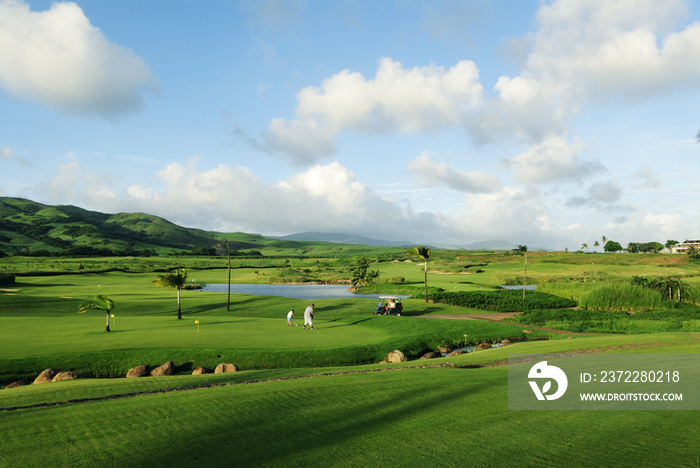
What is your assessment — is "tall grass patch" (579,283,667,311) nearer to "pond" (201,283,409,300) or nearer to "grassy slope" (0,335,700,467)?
"pond" (201,283,409,300)

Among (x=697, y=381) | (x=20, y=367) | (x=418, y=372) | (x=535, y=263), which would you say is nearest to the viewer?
(x=697, y=381)

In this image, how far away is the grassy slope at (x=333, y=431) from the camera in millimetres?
5980

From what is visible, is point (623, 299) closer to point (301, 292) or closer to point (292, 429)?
point (292, 429)

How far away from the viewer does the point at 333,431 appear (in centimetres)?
711

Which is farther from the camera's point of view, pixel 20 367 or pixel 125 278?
pixel 125 278

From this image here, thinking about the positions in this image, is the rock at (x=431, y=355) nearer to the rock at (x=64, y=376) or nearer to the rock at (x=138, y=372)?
the rock at (x=138, y=372)

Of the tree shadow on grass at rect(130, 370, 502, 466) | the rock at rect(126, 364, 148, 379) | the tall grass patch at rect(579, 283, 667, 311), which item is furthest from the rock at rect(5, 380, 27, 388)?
the tall grass patch at rect(579, 283, 667, 311)

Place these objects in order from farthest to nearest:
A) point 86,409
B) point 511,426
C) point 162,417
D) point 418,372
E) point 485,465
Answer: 1. point 418,372
2. point 86,409
3. point 162,417
4. point 511,426
5. point 485,465

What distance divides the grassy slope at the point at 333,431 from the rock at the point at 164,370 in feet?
23.3

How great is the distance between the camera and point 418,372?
1279cm

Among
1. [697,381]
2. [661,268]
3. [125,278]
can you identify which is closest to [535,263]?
[661,268]

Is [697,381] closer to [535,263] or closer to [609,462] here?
[609,462]

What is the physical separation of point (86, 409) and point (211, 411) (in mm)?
2703

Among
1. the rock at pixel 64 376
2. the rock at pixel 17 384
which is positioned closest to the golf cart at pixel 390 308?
the rock at pixel 64 376
